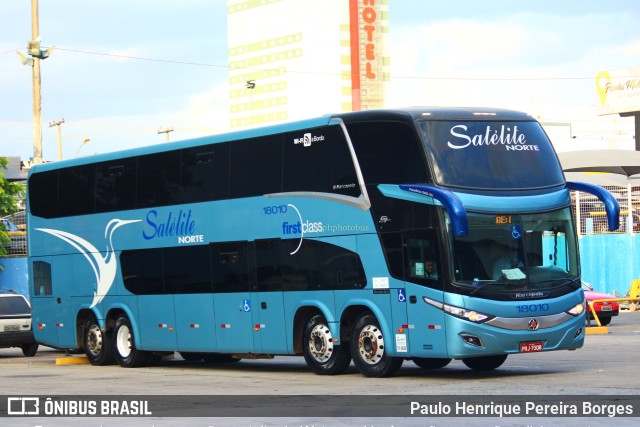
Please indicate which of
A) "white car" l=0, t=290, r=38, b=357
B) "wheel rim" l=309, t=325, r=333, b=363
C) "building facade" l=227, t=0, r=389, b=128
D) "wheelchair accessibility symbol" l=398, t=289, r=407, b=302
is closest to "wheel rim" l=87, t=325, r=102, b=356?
"white car" l=0, t=290, r=38, b=357

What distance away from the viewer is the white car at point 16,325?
3209 cm

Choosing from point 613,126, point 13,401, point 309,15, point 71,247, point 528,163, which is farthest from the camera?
point 309,15

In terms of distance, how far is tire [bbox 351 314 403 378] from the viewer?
757 inches

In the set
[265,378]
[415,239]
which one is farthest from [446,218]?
[265,378]

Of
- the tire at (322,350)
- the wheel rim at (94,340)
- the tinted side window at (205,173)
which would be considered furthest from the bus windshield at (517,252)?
the wheel rim at (94,340)

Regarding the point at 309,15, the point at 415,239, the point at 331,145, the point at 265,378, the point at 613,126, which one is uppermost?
the point at 309,15

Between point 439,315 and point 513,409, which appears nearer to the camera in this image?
point 513,409

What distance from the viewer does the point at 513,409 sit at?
1359cm

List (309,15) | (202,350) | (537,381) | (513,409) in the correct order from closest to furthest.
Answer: (513,409)
(537,381)
(202,350)
(309,15)

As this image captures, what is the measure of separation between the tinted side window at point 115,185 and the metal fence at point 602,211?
22014 mm

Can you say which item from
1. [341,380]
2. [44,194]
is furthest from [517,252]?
[44,194]

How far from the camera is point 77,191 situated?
88.5ft

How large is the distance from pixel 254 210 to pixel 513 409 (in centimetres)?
913

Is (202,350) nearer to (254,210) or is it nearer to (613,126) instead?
(254,210)
